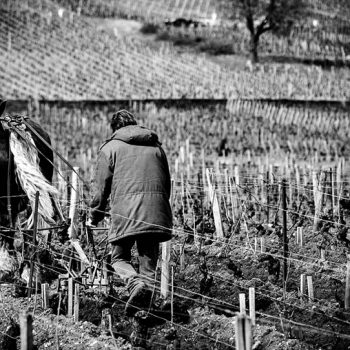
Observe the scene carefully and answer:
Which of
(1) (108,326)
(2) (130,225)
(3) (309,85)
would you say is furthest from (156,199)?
(3) (309,85)

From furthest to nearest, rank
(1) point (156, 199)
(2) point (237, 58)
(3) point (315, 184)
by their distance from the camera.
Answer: (2) point (237, 58) → (3) point (315, 184) → (1) point (156, 199)

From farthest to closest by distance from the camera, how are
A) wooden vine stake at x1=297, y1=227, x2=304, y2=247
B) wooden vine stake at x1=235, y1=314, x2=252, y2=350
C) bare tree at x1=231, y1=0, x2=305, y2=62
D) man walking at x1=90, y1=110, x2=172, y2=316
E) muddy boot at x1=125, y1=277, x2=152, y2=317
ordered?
bare tree at x1=231, y1=0, x2=305, y2=62 → wooden vine stake at x1=297, y1=227, x2=304, y2=247 → man walking at x1=90, y1=110, x2=172, y2=316 → muddy boot at x1=125, y1=277, x2=152, y2=317 → wooden vine stake at x1=235, y1=314, x2=252, y2=350

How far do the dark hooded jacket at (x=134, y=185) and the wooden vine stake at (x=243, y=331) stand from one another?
7.77 feet

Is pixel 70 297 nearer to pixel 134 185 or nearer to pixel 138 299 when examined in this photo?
pixel 138 299

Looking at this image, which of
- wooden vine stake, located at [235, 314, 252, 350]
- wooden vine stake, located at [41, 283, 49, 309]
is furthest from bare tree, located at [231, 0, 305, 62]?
wooden vine stake, located at [235, 314, 252, 350]

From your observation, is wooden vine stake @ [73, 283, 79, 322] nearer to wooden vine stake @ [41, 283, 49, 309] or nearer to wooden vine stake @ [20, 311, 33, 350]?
wooden vine stake @ [41, 283, 49, 309]

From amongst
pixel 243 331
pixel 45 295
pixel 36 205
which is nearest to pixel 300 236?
pixel 36 205

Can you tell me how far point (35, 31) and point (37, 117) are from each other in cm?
1709

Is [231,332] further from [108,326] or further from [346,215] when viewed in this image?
[346,215]

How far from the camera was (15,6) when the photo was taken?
48594mm

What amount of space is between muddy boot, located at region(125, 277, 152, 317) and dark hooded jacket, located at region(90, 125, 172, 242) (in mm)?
385

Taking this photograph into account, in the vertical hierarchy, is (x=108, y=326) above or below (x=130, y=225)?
below

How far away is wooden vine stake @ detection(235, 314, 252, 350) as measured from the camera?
4383mm

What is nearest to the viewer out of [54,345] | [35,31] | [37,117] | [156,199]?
[54,345]
